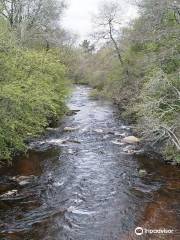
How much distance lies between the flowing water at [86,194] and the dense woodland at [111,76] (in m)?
1.41

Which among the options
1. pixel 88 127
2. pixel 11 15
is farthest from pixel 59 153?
pixel 11 15

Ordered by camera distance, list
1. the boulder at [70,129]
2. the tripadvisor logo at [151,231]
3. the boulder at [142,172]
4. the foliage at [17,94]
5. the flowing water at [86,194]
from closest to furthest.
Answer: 1. the tripadvisor logo at [151,231]
2. the flowing water at [86,194]
3. the foliage at [17,94]
4. the boulder at [142,172]
5. the boulder at [70,129]

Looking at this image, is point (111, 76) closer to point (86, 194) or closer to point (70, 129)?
point (70, 129)

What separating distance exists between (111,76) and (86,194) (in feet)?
82.7

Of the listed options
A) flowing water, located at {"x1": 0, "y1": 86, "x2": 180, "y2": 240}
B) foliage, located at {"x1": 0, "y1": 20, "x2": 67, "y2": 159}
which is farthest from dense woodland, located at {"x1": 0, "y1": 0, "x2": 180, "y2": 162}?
flowing water, located at {"x1": 0, "y1": 86, "x2": 180, "y2": 240}

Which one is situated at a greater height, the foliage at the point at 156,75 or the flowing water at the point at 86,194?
the foliage at the point at 156,75

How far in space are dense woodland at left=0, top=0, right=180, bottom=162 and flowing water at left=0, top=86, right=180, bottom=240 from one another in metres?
1.41

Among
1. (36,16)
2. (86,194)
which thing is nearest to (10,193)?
(86,194)

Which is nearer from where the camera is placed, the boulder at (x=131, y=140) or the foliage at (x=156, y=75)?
the foliage at (x=156, y=75)

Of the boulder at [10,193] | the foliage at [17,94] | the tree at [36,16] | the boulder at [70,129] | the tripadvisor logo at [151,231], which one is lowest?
the boulder at [70,129]

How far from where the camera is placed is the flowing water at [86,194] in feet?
37.6

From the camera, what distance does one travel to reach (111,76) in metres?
38.2

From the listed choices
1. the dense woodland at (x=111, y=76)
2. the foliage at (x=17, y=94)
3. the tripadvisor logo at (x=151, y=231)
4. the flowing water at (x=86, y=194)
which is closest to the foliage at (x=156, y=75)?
the dense woodland at (x=111, y=76)

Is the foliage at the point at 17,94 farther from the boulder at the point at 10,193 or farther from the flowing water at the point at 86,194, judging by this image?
the boulder at the point at 10,193
